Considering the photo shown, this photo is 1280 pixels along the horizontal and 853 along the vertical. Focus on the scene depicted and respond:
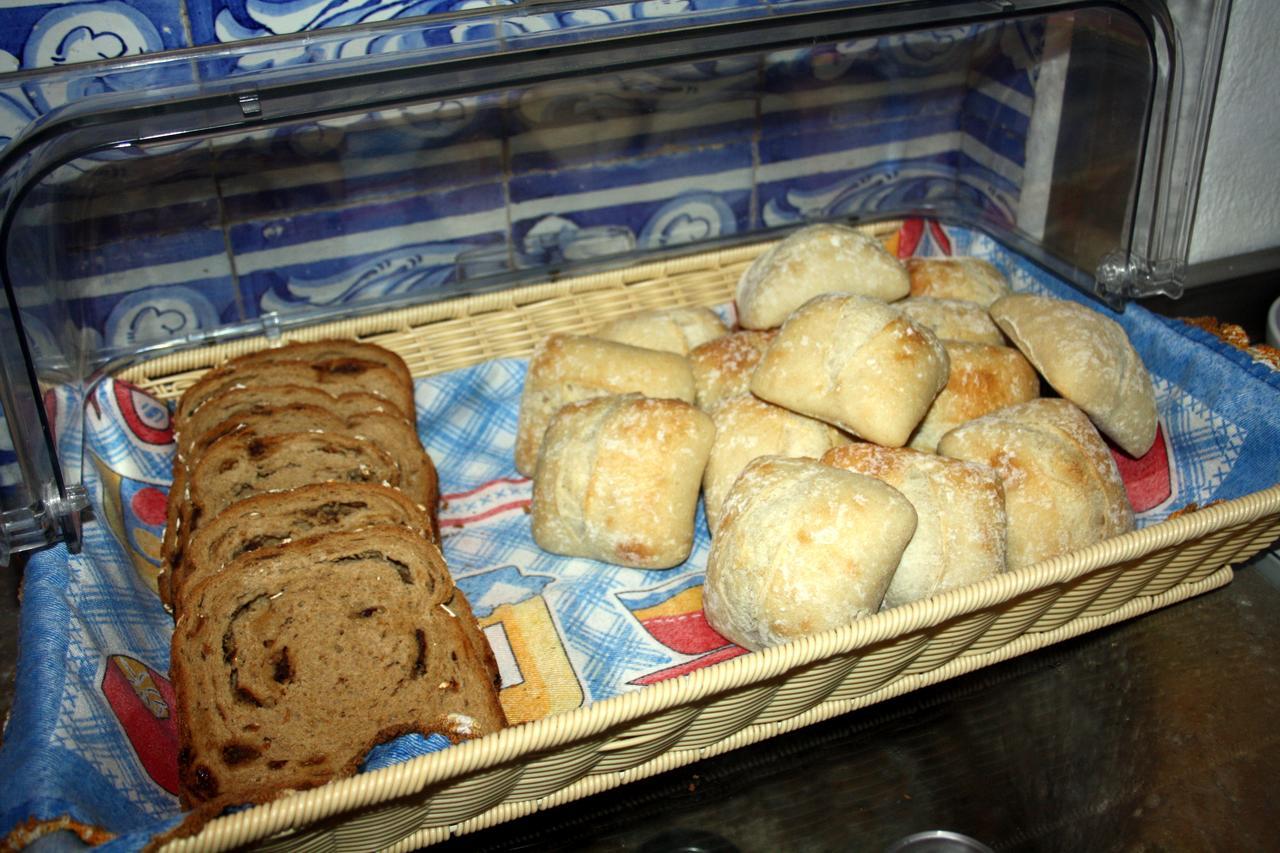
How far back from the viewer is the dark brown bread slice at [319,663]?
1354 mm

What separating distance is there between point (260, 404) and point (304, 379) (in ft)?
0.37

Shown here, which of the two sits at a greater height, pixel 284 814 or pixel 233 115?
pixel 233 115

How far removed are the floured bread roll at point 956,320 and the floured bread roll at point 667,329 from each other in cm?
40

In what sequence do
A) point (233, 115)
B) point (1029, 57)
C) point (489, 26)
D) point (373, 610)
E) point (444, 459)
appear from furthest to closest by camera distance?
point (1029, 57) → point (444, 459) → point (489, 26) → point (373, 610) → point (233, 115)

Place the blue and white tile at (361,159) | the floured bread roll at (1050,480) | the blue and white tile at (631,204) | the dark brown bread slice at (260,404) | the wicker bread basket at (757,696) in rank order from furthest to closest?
the blue and white tile at (631,204), the blue and white tile at (361,159), the dark brown bread slice at (260,404), the floured bread roll at (1050,480), the wicker bread basket at (757,696)

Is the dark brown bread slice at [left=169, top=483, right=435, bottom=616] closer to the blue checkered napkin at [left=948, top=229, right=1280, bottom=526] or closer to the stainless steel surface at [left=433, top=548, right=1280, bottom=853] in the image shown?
the stainless steel surface at [left=433, top=548, right=1280, bottom=853]

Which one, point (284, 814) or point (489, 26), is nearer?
point (284, 814)

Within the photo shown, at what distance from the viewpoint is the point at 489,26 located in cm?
158

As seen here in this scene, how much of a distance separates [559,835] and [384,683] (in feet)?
1.09

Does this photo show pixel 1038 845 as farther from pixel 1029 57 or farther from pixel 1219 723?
pixel 1029 57

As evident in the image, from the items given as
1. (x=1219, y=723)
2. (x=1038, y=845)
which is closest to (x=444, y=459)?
(x=1038, y=845)

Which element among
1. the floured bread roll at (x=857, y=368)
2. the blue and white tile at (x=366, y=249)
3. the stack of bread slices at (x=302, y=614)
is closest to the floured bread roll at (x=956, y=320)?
the floured bread roll at (x=857, y=368)

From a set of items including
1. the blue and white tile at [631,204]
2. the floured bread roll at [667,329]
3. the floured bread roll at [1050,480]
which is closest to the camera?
the floured bread roll at [1050,480]

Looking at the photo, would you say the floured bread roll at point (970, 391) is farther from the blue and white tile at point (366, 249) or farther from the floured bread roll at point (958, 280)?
the blue and white tile at point (366, 249)
